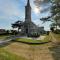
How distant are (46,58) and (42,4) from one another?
1008 centimetres

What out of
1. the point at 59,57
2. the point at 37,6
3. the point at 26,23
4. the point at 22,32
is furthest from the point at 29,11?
the point at 59,57

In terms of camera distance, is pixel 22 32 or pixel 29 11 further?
pixel 29 11

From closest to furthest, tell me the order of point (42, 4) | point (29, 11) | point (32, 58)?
1. point (32, 58)
2. point (42, 4)
3. point (29, 11)

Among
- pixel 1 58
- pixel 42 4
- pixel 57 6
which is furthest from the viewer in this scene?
pixel 42 4

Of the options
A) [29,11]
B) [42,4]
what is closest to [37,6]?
[42,4]

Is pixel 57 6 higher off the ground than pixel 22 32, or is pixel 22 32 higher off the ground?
pixel 57 6

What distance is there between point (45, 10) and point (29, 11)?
19.7 metres

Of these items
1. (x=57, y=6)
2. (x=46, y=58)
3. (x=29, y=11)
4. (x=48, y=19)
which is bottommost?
(x=46, y=58)

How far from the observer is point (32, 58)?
814 centimetres

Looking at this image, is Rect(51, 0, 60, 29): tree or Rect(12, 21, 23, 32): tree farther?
Rect(12, 21, 23, 32): tree

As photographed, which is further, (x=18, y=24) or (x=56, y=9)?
(x=18, y=24)

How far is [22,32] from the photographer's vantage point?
33688mm

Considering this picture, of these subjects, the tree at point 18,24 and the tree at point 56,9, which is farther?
the tree at point 18,24

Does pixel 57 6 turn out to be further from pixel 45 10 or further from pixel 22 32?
pixel 22 32
